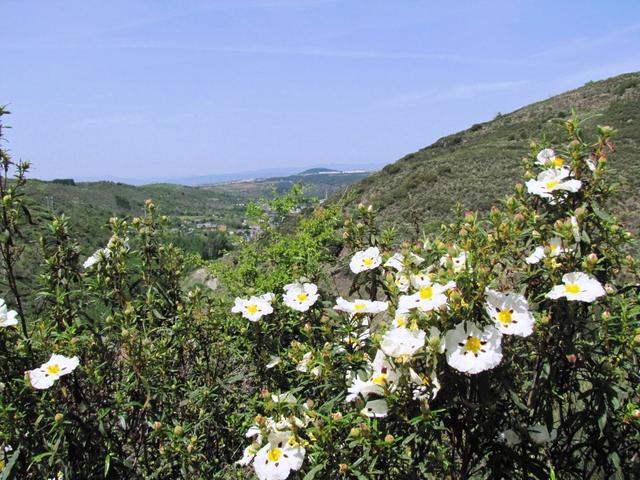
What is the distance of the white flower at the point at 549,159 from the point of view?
2.18 meters

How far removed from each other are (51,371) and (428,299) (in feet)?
5.56

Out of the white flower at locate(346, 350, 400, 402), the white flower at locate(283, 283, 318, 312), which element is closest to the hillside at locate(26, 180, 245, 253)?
the white flower at locate(283, 283, 318, 312)

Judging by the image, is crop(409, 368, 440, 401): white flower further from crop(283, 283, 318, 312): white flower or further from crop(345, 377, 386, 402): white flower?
crop(283, 283, 318, 312): white flower

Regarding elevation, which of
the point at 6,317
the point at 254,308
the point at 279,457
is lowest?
the point at 279,457

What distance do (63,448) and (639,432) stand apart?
8.18 feet

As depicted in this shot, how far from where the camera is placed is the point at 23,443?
→ 7.09 feet

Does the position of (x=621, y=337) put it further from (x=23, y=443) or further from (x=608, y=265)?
(x=23, y=443)

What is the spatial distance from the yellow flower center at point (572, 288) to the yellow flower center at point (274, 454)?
1.20m

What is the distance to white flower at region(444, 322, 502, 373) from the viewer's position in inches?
63.3

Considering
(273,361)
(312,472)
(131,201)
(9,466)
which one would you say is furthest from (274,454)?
(131,201)

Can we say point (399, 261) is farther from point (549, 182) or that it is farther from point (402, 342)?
point (549, 182)

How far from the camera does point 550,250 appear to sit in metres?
1.90

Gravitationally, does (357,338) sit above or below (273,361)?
above

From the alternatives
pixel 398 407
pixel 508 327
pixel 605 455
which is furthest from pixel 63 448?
pixel 605 455
